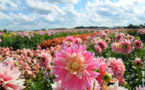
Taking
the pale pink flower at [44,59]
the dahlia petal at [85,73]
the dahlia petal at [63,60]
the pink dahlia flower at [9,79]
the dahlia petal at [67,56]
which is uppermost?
the dahlia petal at [67,56]

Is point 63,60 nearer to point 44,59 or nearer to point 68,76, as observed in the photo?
point 68,76

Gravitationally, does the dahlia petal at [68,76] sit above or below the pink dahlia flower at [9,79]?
above

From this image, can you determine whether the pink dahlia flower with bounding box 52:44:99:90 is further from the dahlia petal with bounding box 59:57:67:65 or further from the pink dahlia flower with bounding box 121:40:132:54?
the pink dahlia flower with bounding box 121:40:132:54

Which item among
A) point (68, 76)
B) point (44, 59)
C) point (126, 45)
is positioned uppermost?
point (68, 76)

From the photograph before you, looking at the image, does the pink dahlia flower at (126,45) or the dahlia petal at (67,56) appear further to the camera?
the pink dahlia flower at (126,45)

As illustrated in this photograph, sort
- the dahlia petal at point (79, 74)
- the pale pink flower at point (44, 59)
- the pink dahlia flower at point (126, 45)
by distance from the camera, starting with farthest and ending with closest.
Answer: the pink dahlia flower at point (126, 45), the pale pink flower at point (44, 59), the dahlia petal at point (79, 74)

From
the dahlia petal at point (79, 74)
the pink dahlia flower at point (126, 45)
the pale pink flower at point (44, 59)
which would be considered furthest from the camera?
the pink dahlia flower at point (126, 45)

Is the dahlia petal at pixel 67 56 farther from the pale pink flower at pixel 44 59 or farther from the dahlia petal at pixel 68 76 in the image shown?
the pale pink flower at pixel 44 59

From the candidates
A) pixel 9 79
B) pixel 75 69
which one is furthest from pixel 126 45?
pixel 9 79

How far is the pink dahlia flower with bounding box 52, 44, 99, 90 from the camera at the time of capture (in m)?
0.67

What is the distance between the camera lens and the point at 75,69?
708 mm

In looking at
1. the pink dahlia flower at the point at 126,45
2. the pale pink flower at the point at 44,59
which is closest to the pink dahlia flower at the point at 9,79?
the pale pink flower at the point at 44,59

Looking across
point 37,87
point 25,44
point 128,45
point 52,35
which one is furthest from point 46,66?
point 52,35

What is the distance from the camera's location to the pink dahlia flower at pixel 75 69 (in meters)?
0.67
